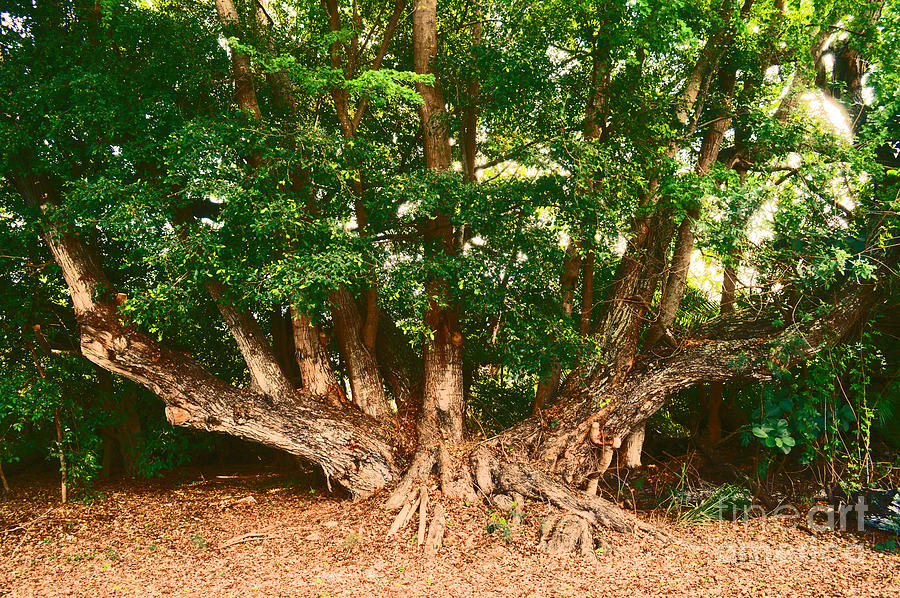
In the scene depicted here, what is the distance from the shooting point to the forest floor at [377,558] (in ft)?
14.6

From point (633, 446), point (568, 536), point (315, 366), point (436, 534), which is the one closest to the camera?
point (568, 536)

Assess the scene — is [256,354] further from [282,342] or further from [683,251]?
[683,251]

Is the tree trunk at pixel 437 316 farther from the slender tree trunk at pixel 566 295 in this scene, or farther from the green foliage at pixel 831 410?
the green foliage at pixel 831 410

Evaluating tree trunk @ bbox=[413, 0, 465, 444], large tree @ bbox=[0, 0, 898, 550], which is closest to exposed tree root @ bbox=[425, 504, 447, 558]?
large tree @ bbox=[0, 0, 898, 550]

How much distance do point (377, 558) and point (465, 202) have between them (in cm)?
355

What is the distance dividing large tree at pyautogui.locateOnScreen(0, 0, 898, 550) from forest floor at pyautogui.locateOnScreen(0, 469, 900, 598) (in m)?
0.49

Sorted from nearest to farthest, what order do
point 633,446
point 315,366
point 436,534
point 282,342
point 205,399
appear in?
point 436,534 < point 205,399 < point 315,366 < point 633,446 < point 282,342

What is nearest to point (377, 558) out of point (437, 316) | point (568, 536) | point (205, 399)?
point (568, 536)

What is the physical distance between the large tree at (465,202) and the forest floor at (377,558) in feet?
1.59

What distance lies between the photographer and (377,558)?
4938 mm

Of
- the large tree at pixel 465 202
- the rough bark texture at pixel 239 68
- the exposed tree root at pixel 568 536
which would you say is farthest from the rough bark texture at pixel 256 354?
the exposed tree root at pixel 568 536

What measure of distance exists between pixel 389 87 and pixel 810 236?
404 cm

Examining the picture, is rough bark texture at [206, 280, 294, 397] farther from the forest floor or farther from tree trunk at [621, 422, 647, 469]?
tree trunk at [621, 422, 647, 469]

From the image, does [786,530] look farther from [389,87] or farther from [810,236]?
[389,87]
